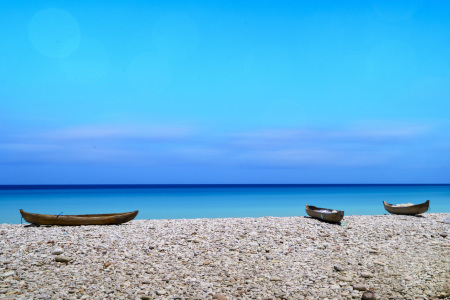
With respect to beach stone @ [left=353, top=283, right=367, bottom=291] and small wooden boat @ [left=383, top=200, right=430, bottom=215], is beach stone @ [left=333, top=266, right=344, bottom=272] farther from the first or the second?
small wooden boat @ [left=383, top=200, right=430, bottom=215]

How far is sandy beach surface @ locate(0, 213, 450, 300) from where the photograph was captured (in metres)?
8.15

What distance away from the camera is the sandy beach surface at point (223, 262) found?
8.15 meters

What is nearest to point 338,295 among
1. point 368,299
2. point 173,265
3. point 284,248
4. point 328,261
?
point 368,299

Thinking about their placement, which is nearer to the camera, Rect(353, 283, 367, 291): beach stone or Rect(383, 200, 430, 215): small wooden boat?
Rect(353, 283, 367, 291): beach stone

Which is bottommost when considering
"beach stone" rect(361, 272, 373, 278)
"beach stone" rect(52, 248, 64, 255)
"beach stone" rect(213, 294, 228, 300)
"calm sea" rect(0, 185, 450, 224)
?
"calm sea" rect(0, 185, 450, 224)

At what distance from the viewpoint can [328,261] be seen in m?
10.3

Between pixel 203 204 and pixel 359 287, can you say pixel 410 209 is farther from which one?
pixel 203 204

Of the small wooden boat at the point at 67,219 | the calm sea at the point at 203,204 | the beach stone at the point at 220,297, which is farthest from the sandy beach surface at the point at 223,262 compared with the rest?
the calm sea at the point at 203,204

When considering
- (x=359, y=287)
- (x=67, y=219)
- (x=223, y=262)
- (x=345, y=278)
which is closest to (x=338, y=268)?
(x=345, y=278)

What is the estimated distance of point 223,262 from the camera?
10.1 meters

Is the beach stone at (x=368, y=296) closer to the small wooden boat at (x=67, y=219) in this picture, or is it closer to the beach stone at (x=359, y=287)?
→ the beach stone at (x=359, y=287)

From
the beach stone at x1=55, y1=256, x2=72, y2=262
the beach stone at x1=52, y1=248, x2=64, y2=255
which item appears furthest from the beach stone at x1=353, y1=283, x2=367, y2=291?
the beach stone at x1=52, y1=248, x2=64, y2=255

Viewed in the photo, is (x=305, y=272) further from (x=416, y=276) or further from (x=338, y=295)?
(x=416, y=276)

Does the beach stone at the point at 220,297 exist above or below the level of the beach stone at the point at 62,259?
below
